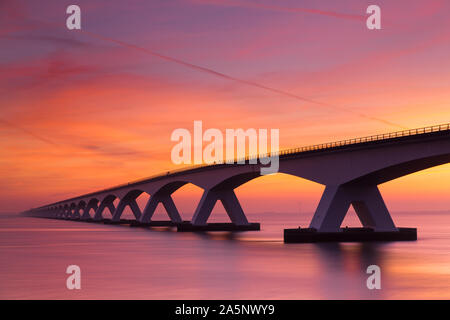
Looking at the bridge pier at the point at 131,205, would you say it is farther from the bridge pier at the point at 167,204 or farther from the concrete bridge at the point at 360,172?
the concrete bridge at the point at 360,172

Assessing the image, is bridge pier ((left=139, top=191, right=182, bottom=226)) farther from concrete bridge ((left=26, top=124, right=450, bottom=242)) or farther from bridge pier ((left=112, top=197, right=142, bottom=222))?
concrete bridge ((left=26, top=124, right=450, bottom=242))

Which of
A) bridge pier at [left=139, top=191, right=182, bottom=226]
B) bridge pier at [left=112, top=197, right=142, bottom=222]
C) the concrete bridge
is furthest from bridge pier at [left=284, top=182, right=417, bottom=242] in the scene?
bridge pier at [left=112, top=197, right=142, bottom=222]

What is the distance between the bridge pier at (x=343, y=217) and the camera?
54.0 m


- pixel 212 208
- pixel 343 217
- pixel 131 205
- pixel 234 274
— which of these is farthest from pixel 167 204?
pixel 234 274

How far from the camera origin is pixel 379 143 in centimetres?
5047

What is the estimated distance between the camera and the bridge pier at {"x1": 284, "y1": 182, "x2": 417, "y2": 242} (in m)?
54.0

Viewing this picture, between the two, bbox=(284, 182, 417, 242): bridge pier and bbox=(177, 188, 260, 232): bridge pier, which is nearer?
bbox=(284, 182, 417, 242): bridge pier

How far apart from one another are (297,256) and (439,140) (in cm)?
1421

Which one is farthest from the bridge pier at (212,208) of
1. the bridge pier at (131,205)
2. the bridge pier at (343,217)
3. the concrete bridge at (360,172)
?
the bridge pier at (131,205)

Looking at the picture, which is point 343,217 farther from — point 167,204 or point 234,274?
point 167,204

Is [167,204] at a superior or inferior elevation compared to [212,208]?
superior

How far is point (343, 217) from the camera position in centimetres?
5422

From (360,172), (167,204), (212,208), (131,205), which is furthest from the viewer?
(131,205)
